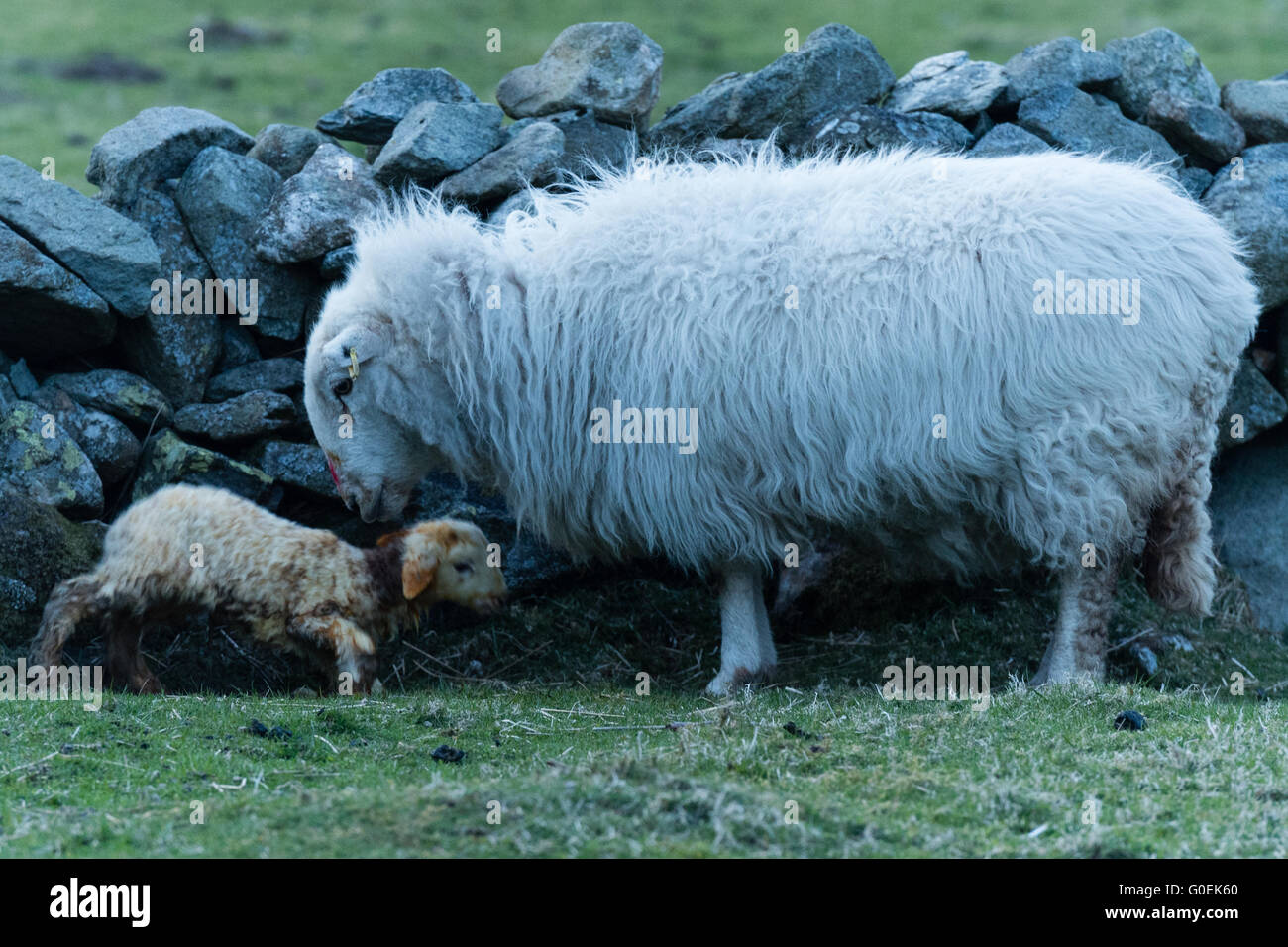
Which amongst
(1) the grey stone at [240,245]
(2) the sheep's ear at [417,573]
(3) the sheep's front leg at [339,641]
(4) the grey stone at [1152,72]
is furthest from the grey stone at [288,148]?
(4) the grey stone at [1152,72]

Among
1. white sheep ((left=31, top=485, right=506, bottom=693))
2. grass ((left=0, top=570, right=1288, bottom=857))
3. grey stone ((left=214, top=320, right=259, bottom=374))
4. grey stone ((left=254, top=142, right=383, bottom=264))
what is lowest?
grass ((left=0, top=570, right=1288, bottom=857))

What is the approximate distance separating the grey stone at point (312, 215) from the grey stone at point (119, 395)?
3.27ft

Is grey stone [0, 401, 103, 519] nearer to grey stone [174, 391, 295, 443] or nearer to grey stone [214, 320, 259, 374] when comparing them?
grey stone [174, 391, 295, 443]

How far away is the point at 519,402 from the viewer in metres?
6.09

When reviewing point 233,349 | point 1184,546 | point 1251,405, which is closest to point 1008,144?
point 1251,405

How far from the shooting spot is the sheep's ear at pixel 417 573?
19.9ft

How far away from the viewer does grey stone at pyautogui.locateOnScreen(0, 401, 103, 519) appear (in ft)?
21.5

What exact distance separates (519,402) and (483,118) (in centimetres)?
256

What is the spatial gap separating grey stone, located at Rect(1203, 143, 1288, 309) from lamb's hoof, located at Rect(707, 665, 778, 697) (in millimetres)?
3563

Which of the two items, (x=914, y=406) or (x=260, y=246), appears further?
(x=260, y=246)

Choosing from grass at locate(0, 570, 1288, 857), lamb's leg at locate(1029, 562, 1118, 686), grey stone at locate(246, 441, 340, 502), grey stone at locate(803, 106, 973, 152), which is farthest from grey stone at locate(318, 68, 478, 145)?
lamb's leg at locate(1029, 562, 1118, 686)

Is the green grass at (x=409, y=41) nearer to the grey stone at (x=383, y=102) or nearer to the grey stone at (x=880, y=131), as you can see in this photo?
the grey stone at (x=383, y=102)
